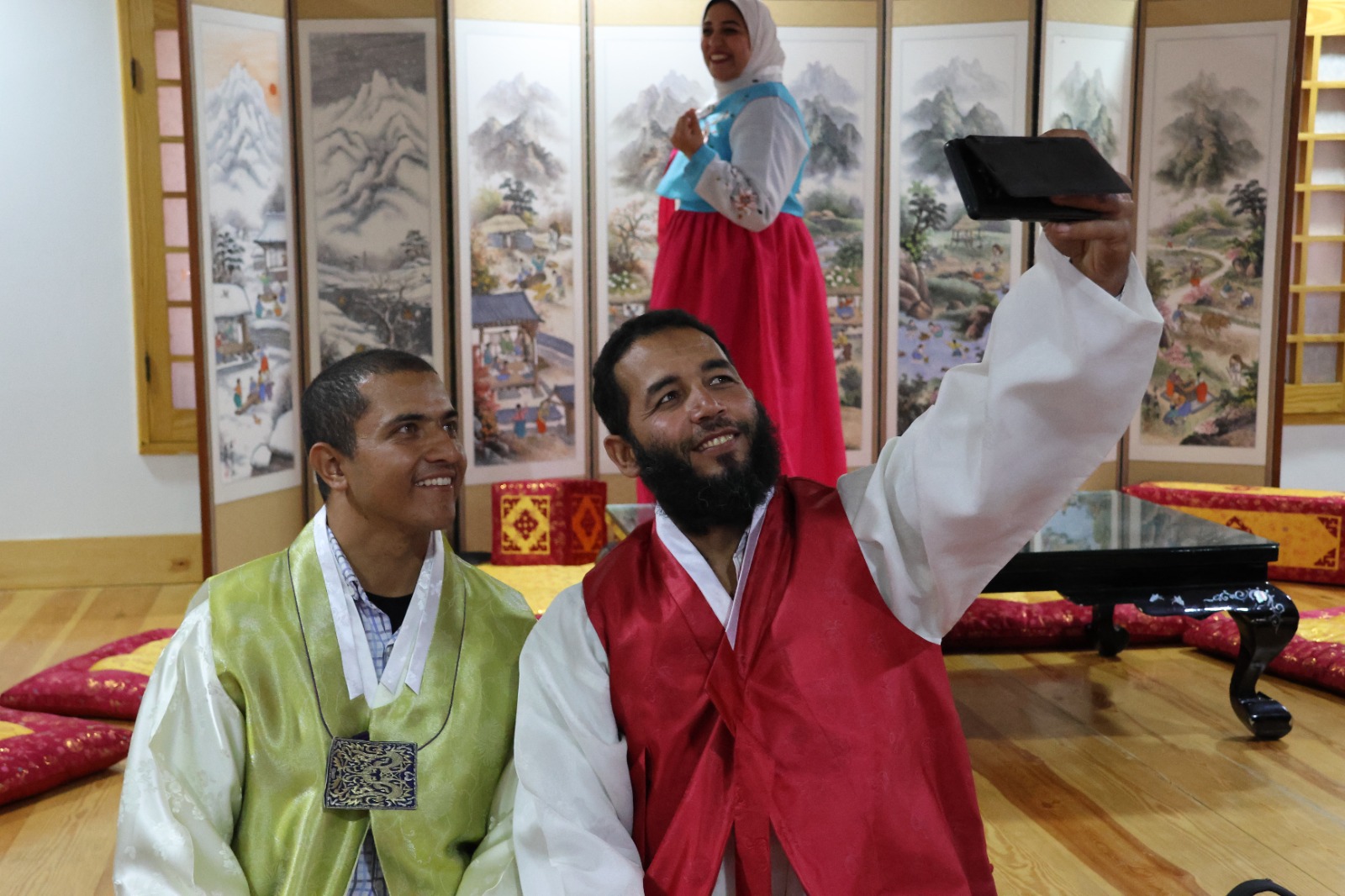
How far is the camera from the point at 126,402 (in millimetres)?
5090

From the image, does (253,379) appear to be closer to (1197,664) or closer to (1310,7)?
(1197,664)

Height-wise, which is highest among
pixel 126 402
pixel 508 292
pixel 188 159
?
pixel 188 159

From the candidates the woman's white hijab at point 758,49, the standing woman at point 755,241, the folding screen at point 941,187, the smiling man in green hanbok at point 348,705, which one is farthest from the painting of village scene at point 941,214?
the smiling man in green hanbok at point 348,705

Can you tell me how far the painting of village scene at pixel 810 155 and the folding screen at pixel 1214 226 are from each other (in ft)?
4.02

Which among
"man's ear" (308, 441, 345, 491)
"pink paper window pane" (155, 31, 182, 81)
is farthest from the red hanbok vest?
"pink paper window pane" (155, 31, 182, 81)

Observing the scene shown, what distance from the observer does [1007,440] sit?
5.05 feet

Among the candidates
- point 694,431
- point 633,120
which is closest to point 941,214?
point 633,120

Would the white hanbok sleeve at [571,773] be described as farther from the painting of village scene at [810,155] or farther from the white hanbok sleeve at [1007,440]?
the painting of village scene at [810,155]

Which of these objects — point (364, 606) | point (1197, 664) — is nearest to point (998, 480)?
point (364, 606)

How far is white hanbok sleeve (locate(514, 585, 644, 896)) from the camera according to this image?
5.46 ft

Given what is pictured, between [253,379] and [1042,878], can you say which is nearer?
[1042,878]

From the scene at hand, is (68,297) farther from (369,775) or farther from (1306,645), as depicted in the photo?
(1306,645)

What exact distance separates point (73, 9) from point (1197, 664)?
460cm

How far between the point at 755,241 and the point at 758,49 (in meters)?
0.52
